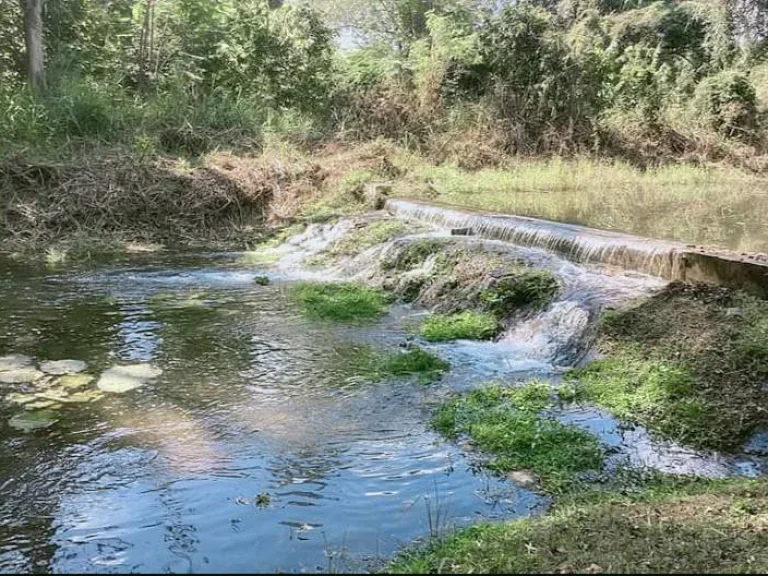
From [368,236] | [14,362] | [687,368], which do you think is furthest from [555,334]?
[368,236]

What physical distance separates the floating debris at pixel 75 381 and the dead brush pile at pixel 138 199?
19.1 ft

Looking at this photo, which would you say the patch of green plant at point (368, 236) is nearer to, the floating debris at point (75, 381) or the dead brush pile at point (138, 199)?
the dead brush pile at point (138, 199)

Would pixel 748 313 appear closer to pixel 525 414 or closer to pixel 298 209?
pixel 525 414

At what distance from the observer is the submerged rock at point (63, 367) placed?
206 inches

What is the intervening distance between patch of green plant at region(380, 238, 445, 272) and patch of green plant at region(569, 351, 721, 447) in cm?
339

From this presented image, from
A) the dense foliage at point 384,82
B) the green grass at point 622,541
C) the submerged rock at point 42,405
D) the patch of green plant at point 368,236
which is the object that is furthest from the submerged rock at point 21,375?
the dense foliage at point 384,82

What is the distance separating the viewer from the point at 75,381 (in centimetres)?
506

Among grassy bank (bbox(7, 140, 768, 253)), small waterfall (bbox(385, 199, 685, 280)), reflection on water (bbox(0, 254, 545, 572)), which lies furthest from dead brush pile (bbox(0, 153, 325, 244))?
reflection on water (bbox(0, 254, 545, 572))

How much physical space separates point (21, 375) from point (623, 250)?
5.29 meters

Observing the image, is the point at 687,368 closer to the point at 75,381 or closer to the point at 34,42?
the point at 75,381

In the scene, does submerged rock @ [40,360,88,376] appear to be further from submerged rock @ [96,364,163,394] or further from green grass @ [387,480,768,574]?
green grass @ [387,480,768,574]

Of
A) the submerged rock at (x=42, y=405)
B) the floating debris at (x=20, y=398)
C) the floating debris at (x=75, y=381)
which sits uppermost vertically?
the submerged rock at (x=42, y=405)

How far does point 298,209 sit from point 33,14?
22.3ft

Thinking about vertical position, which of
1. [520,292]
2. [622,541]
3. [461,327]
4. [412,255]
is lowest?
[461,327]
